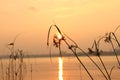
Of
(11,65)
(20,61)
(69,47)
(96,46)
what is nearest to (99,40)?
(96,46)

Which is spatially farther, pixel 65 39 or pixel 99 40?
pixel 99 40

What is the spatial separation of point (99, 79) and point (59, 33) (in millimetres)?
29122

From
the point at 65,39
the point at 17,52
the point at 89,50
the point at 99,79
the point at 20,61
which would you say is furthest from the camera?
the point at 99,79

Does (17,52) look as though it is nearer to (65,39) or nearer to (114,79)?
(65,39)

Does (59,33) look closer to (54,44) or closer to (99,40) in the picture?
(54,44)

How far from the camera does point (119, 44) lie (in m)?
3.86

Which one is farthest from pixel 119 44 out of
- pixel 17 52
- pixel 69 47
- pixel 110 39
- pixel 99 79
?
pixel 99 79

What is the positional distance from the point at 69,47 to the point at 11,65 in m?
5.13

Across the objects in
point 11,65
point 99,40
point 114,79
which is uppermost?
point 99,40

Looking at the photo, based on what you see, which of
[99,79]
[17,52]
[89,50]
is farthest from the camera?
[99,79]

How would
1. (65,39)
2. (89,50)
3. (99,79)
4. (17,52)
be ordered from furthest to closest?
1. (99,79)
2. (17,52)
3. (89,50)
4. (65,39)

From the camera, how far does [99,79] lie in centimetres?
3234

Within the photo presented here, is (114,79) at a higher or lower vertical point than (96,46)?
lower

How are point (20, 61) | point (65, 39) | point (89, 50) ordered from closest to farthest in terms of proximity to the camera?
point (65, 39), point (89, 50), point (20, 61)
